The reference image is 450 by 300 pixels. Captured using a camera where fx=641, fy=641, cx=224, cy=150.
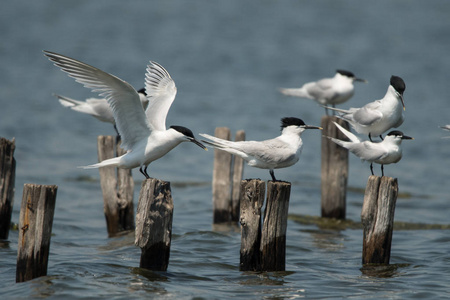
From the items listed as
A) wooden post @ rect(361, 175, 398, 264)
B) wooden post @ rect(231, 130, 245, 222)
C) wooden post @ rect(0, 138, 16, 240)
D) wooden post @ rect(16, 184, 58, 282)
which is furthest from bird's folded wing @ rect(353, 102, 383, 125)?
wooden post @ rect(0, 138, 16, 240)

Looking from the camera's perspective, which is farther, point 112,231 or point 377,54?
point 377,54

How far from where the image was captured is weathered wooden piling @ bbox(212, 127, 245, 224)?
8.59 meters

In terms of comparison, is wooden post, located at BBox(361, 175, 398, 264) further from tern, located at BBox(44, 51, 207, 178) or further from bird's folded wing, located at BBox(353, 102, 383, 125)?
tern, located at BBox(44, 51, 207, 178)

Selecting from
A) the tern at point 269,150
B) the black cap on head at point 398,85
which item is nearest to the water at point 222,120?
the tern at point 269,150

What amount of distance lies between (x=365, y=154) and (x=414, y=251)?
5.79ft

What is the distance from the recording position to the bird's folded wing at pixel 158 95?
661 cm

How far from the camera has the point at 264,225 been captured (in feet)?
19.2

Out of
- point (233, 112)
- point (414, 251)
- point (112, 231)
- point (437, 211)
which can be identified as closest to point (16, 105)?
point (233, 112)

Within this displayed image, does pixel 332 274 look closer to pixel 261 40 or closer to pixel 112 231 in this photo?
pixel 112 231

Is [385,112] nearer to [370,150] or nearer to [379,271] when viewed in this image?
[370,150]

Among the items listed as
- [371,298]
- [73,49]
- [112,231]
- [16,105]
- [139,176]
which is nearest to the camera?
[371,298]

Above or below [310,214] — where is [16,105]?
above

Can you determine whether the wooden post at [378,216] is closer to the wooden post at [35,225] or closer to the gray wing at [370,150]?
the gray wing at [370,150]

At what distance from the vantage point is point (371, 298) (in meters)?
5.77
